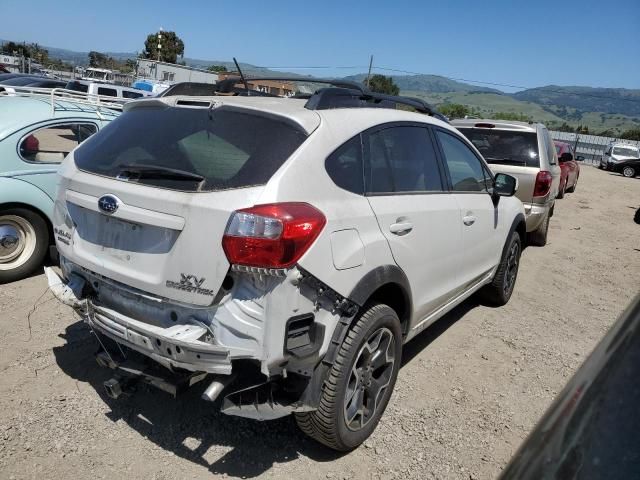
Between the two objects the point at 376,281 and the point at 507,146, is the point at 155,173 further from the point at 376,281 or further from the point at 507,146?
Result: the point at 507,146

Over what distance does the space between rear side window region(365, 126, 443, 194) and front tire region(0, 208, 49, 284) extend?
3.58m

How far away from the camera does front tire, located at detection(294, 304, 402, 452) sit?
2.53 m

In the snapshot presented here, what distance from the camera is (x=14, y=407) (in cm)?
303

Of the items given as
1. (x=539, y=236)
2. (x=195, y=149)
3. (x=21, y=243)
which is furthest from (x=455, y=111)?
(x=195, y=149)

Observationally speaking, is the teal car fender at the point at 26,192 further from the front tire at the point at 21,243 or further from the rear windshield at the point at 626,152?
the rear windshield at the point at 626,152

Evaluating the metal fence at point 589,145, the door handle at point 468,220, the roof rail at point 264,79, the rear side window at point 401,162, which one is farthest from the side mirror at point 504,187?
the metal fence at point 589,145

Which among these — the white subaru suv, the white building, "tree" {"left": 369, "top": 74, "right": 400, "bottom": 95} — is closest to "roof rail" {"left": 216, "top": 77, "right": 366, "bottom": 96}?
the white subaru suv

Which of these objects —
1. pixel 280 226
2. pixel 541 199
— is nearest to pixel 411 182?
pixel 280 226

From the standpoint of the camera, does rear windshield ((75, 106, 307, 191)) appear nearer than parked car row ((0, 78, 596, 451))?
No

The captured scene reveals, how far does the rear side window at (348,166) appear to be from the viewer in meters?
2.56

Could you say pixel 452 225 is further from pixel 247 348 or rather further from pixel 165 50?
pixel 165 50

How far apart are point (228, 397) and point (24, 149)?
3789 mm

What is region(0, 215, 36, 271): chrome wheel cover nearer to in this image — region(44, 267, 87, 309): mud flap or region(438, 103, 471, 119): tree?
region(44, 267, 87, 309): mud flap

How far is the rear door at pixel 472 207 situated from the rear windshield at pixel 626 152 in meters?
30.5
